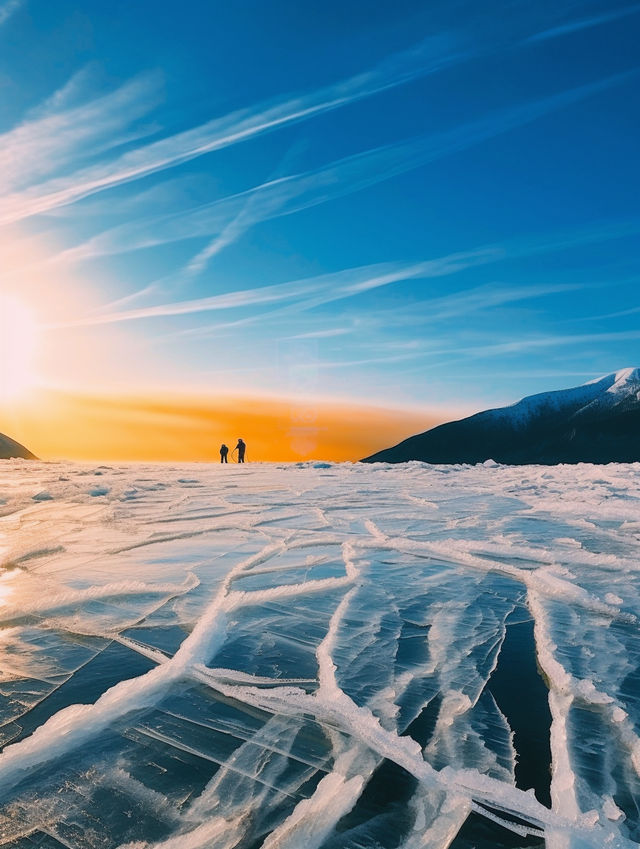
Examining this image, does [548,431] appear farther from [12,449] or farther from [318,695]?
[318,695]

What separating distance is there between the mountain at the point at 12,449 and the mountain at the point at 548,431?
67.1 metres

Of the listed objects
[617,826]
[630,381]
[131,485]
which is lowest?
[617,826]

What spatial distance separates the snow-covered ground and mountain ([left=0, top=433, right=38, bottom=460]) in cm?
4392

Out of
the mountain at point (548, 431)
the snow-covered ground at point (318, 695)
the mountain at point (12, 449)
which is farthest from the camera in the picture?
the mountain at point (548, 431)

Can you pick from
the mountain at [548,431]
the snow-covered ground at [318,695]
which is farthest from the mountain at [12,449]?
the mountain at [548,431]

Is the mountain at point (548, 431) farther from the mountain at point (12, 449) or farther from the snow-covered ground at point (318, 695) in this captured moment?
the snow-covered ground at point (318, 695)

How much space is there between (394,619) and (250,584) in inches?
47.8

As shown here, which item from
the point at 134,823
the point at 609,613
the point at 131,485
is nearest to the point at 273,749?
the point at 134,823

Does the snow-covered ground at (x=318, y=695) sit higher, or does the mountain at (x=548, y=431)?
the mountain at (x=548, y=431)

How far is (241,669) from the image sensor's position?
2.48 metres

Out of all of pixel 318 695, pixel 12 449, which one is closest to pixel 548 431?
pixel 12 449

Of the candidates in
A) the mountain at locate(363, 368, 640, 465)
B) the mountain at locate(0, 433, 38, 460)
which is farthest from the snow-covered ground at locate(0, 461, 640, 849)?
the mountain at locate(363, 368, 640, 465)

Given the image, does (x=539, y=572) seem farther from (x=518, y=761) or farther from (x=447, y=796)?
(x=447, y=796)

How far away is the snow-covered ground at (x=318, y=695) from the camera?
59.5 inches
